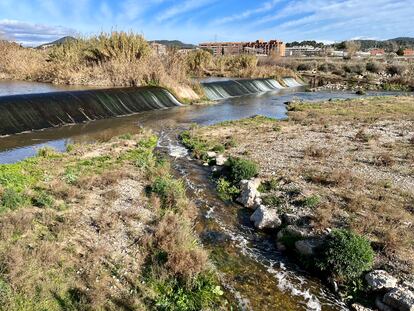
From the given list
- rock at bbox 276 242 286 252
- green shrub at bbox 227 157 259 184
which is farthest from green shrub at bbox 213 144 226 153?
rock at bbox 276 242 286 252

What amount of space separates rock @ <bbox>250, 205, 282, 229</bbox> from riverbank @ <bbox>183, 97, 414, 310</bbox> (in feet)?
0.08

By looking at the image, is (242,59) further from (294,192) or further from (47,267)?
(47,267)

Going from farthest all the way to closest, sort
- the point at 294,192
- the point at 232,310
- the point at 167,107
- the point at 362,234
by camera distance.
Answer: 1. the point at 167,107
2. the point at 294,192
3. the point at 362,234
4. the point at 232,310

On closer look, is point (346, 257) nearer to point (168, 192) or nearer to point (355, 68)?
point (168, 192)

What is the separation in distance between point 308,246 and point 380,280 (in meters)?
1.60

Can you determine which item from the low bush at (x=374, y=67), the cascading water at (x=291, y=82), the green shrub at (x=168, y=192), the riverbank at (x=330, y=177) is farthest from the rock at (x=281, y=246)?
the low bush at (x=374, y=67)

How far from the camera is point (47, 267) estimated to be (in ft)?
21.9

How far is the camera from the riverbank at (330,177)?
8.67 m

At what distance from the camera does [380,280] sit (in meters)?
7.14

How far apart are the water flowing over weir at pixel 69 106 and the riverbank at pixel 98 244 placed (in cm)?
886

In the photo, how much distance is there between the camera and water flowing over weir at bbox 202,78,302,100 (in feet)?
118

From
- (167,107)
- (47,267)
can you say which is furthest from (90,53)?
(47,267)

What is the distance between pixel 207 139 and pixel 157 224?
380 inches

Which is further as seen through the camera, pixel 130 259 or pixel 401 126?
pixel 401 126
